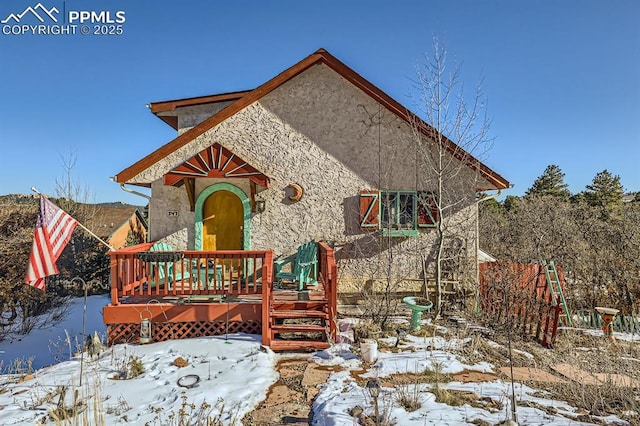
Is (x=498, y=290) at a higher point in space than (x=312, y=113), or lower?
lower

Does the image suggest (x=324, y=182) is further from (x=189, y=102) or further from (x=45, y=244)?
(x=45, y=244)

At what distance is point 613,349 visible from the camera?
7.28 metres

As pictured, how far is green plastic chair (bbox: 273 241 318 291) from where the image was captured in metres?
7.93

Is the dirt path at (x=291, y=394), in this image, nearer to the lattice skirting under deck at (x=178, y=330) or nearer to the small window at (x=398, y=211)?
the lattice skirting under deck at (x=178, y=330)

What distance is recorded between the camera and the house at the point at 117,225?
15742 millimetres

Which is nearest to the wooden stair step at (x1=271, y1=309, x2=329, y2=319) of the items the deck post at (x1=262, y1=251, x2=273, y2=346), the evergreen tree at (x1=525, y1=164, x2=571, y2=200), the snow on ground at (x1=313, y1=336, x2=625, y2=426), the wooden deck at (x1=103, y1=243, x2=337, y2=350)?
the wooden deck at (x1=103, y1=243, x2=337, y2=350)

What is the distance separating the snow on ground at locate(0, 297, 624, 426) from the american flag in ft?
5.36

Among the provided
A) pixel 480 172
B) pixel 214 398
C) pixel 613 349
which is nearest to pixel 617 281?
pixel 613 349

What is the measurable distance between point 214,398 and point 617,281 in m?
13.1

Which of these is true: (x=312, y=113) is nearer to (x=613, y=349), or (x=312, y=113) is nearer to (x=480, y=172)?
(x=480, y=172)

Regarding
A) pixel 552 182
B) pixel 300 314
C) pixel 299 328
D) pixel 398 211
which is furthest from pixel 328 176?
pixel 552 182

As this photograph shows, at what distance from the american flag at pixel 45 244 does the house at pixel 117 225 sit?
9.26m

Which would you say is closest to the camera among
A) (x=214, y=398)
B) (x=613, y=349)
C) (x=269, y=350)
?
(x=214, y=398)

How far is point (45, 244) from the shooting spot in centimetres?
586
